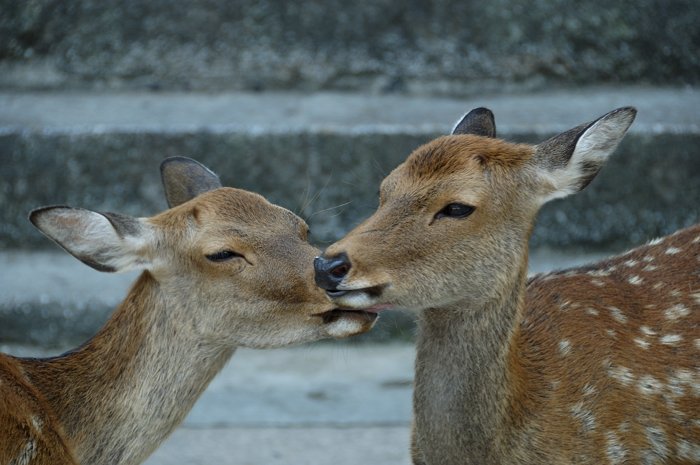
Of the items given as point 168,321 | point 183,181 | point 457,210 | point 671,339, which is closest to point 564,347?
point 671,339

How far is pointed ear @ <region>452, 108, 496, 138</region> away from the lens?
450cm

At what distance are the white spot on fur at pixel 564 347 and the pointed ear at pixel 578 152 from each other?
A: 694mm

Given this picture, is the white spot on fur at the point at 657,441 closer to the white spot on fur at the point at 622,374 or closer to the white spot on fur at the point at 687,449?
the white spot on fur at the point at 687,449

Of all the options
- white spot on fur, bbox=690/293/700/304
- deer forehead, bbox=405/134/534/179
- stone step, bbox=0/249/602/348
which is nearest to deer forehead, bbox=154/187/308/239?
deer forehead, bbox=405/134/534/179

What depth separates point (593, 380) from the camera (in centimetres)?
386

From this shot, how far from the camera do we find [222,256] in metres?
3.86

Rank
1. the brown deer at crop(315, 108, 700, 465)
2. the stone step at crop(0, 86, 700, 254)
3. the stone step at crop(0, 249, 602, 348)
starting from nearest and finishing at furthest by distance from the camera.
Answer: the brown deer at crop(315, 108, 700, 465) → the stone step at crop(0, 249, 602, 348) → the stone step at crop(0, 86, 700, 254)

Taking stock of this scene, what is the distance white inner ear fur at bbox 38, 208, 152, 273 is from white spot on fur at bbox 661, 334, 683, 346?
246cm

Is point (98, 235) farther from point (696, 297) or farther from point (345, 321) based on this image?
point (696, 297)

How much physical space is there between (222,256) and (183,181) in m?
0.86

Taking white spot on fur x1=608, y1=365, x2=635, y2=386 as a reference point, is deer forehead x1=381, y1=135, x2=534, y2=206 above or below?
above

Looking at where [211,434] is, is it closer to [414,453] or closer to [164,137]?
[414,453]

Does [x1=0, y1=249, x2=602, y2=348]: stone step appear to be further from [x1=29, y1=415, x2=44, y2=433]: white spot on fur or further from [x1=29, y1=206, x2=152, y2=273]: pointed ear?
[x1=29, y1=415, x2=44, y2=433]: white spot on fur

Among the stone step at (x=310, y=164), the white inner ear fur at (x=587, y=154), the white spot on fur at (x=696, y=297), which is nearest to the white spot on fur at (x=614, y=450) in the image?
the white spot on fur at (x=696, y=297)
